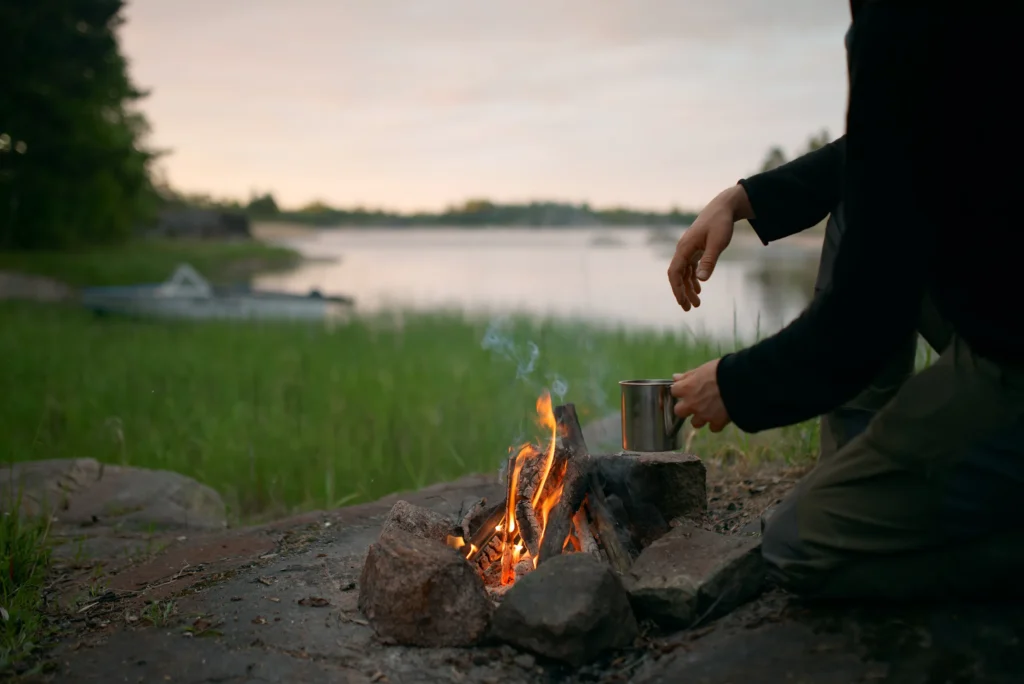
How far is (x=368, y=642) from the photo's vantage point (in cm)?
226

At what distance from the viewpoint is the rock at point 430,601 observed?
7.34 ft

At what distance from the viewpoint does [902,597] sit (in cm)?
203

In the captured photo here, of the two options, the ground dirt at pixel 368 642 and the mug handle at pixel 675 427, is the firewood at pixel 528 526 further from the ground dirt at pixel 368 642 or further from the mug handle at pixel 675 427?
the mug handle at pixel 675 427

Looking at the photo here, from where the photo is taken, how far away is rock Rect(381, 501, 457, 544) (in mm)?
2656

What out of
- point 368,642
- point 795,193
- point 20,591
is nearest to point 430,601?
point 368,642

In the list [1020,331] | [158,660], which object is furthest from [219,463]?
[1020,331]

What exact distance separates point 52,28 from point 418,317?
7046 millimetres

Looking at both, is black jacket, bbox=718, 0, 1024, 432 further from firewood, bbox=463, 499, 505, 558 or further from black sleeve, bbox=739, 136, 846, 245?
firewood, bbox=463, 499, 505, 558

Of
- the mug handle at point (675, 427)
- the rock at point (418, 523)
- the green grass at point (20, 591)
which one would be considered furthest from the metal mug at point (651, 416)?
the green grass at point (20, 591)

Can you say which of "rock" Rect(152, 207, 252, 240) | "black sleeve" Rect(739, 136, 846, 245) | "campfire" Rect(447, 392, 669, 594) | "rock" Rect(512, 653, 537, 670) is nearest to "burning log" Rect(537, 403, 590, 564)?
"campfire" Rect(447, 392, 669, 594)

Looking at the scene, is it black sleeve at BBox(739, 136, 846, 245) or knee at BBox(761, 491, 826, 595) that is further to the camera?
black sleeve at BBox(739, 136, 846, 245)

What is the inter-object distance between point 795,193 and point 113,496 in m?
3.54

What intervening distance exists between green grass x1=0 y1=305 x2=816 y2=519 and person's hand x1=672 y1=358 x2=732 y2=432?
3.05ft

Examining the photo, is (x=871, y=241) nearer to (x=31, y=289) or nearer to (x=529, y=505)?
(x=529, y=505)
